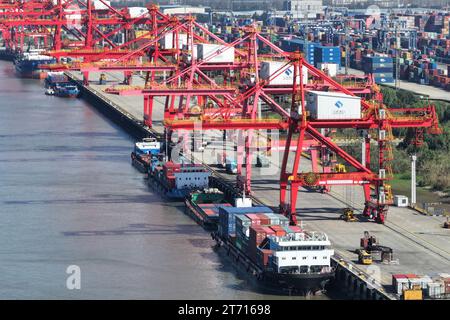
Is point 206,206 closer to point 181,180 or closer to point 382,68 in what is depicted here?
point 181,180

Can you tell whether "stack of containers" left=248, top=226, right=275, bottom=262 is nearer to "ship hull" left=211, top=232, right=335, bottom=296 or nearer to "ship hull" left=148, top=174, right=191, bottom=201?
"ship hull" left=211, top=232, right=335, bottom=296

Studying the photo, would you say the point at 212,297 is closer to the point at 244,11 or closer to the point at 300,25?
the point at 300,25

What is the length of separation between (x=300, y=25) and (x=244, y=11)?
116 feet

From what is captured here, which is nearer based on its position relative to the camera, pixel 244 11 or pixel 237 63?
pixel 237 63

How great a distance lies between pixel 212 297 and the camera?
26.9 m

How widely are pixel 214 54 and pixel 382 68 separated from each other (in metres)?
23.3

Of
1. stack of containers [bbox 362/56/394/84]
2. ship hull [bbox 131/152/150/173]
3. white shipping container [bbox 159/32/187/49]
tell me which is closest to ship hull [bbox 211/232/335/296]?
ship hull [bbox 131/152/150/173]

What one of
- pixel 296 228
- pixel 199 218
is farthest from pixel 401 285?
pixel 199 218

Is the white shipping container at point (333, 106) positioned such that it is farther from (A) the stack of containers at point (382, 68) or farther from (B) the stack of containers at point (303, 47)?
(A) the stack of containers at point (382, 68)

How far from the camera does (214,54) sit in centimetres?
4594

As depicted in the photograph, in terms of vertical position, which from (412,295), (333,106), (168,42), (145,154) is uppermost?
(333,106)

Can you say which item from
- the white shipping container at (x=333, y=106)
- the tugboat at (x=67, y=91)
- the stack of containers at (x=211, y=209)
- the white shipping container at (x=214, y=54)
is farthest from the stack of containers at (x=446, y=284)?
the tugboat at (x=67, y=91)
